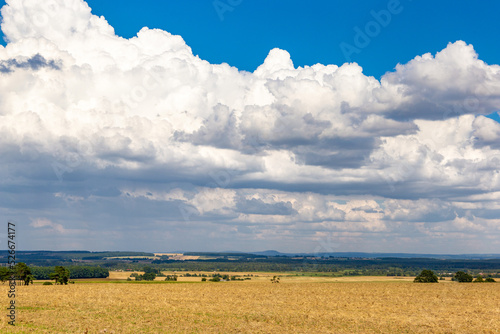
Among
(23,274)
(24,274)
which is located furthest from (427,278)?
(23,274)

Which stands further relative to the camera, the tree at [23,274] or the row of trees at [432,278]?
the row of trees at [432,278]

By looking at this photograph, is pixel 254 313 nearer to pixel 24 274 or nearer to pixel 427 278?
pixel 24 274

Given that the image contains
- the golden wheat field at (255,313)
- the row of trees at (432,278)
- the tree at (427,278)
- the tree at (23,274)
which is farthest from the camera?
the row of trees at (432,278)

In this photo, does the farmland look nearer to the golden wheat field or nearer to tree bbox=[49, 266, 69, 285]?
the golden wheat field

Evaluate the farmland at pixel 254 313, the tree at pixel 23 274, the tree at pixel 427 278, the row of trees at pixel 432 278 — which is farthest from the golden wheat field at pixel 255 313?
the row of trees at pixel 432 278

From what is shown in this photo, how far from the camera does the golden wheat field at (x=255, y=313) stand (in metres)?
50.7

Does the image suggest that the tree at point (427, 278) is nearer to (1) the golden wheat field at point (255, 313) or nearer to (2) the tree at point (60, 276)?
(1) the golden wheat field at point (255, 313)

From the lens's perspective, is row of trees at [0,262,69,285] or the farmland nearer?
the farmland

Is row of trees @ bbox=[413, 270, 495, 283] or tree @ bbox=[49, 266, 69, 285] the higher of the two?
tree @ bbox=[49, 266, 69, 285]

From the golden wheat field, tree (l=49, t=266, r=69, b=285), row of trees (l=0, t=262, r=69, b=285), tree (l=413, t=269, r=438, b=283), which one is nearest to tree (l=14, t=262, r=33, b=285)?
row of trees (l=0, t=262, r=69, b=285)

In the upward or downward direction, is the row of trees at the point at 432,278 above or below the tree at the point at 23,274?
below

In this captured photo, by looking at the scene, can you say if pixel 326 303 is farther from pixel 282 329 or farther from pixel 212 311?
pixel 282 329

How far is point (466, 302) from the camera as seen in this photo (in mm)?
79000

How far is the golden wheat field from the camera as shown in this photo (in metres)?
50.7
